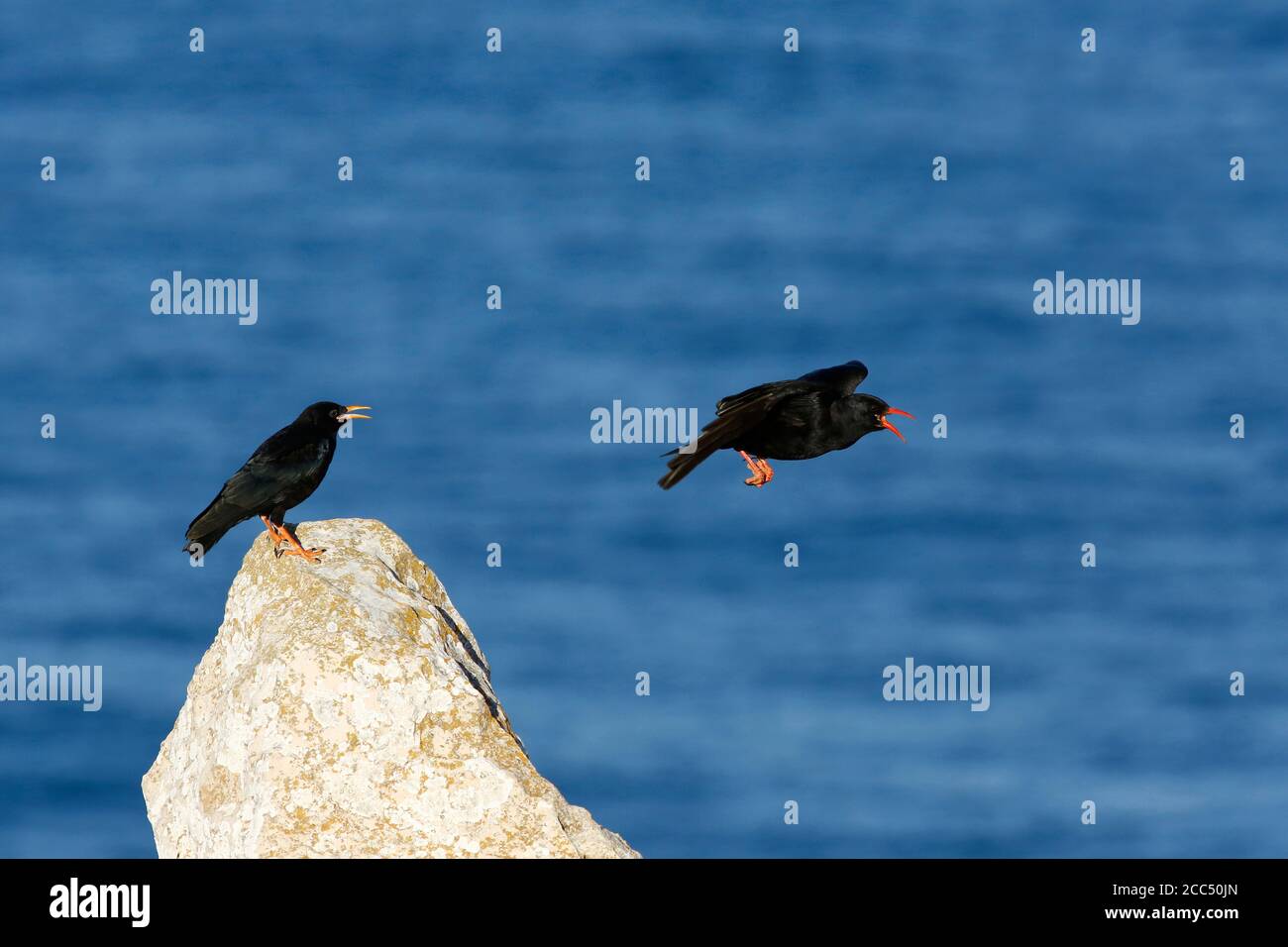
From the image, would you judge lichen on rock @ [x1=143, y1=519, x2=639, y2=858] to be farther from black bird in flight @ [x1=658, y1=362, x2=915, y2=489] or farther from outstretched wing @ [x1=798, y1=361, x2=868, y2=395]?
outstretched wing @ [x1=798, y1=361, x2=868, y2=395]

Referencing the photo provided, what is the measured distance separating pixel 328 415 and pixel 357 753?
19.5ft

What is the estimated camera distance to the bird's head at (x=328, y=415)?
20312 mm

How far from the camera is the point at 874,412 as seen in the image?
68.0 feet

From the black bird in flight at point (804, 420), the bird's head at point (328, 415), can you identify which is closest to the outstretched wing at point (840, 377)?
the black bird in flight at point (804, 420)

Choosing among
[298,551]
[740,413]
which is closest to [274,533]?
[298,551]

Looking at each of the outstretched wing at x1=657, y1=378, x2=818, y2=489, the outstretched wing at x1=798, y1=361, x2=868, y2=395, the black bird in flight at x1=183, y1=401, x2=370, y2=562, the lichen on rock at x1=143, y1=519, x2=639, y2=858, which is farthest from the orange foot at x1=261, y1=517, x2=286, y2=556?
the outstretched wing at x1=798, y1=361, x2=868, y2=395

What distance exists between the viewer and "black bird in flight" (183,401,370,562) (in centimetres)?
1897

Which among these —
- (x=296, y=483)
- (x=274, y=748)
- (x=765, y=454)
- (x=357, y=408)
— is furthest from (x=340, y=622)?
(x=765, y=454)

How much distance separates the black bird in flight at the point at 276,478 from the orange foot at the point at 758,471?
4.52 m

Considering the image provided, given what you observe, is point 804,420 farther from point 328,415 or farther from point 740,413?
point 328,415

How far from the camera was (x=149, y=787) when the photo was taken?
→ 58.4ft

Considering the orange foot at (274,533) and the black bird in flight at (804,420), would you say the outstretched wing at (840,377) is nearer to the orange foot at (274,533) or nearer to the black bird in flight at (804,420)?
the black bird in flight at (804,420)

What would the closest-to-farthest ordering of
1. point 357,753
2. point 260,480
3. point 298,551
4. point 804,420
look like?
1. point 357,753
2. point 298,551
3. point 260,480
4. point 804,420
